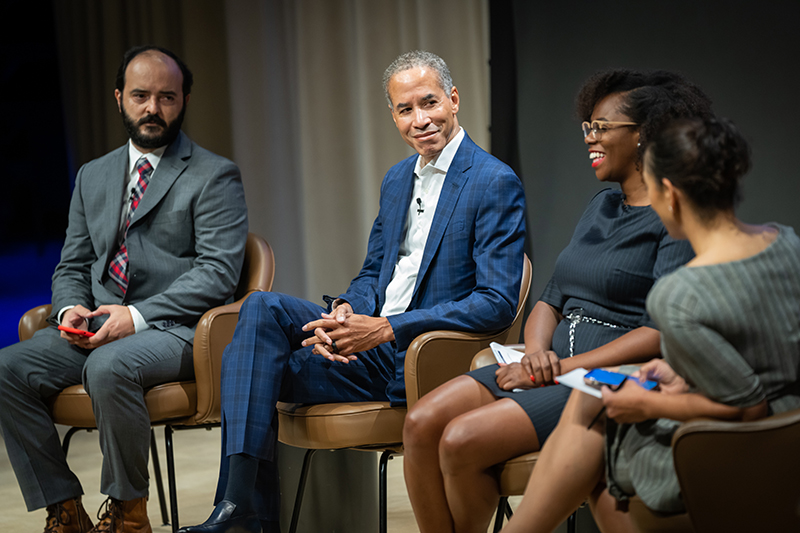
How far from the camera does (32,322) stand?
277cm

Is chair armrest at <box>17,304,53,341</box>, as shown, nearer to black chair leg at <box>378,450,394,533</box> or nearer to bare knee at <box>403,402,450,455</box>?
black chair leg at <box>378,450,394,533</box>

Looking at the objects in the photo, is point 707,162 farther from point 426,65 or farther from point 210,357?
point 210,357

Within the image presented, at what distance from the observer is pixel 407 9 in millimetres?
3969

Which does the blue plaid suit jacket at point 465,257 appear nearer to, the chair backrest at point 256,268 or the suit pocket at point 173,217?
the chair backrest at point 256,268

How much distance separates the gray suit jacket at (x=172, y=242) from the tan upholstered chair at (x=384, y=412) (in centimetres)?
64

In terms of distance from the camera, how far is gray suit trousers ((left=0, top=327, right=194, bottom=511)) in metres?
Result: 2.31

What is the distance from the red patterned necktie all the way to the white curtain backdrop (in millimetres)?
1615

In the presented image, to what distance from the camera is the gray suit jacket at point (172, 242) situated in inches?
102

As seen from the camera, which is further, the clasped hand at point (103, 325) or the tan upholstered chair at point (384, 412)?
the clasped hand at point (103, 325)

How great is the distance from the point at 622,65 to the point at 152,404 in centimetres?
217

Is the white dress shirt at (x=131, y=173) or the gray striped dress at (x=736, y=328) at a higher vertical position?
the white dress shirt at (x=131, y=173)

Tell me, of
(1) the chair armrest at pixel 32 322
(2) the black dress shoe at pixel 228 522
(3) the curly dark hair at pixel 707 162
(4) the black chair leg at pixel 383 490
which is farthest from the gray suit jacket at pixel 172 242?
(3) the curly dark hair at pixel 707 162

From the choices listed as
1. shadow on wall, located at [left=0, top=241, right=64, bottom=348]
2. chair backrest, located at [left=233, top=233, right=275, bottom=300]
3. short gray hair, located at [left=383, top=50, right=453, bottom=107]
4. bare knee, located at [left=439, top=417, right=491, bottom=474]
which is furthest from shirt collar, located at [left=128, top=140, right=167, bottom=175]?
shadow on wall, located at [left=0, top=241, right=64, bottom=348]

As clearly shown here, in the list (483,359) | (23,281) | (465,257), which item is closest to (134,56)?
(465,257)
